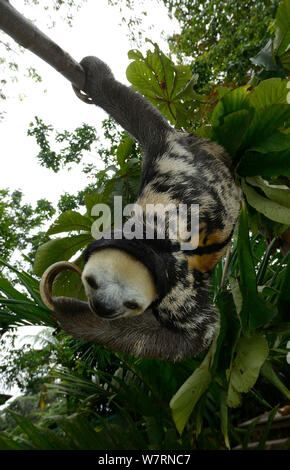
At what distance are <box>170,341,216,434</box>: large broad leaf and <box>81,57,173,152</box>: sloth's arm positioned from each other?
0.52m

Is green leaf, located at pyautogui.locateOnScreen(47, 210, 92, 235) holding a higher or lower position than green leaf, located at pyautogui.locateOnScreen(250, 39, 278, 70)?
lower

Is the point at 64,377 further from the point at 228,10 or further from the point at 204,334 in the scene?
the point at 228,10

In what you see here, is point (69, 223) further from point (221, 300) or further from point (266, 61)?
point (266, 61)

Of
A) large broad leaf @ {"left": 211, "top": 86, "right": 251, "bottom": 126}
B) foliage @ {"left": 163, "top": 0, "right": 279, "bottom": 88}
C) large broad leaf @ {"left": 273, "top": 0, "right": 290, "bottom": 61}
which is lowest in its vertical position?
large broad leaf @ {"left": 211, "top": 86, "right": 251, "bottom": 126}

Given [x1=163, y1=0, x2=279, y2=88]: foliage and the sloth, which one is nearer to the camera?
the sloth

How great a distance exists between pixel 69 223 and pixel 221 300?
0.57 m

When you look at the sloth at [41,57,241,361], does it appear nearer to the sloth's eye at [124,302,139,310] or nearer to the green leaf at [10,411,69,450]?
the sloth's eye at [124,302,139,310]

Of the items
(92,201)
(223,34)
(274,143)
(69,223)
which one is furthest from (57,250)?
(223,34)

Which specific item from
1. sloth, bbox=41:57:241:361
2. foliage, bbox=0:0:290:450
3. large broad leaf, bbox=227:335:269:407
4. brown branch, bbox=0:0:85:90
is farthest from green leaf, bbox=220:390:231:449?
brown branch, bbox=0:0:85:90

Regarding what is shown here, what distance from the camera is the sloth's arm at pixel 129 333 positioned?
24.4 inches

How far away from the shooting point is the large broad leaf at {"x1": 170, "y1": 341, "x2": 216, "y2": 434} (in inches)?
24.9

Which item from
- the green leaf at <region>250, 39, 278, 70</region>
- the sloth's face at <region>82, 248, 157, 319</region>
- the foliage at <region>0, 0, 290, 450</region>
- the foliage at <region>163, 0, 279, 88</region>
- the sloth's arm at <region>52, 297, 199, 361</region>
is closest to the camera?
the sloth's face at <region>82, 248, 157, 319</region>

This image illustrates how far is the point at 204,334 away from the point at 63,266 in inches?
11.7

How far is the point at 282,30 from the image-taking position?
1052 mm
